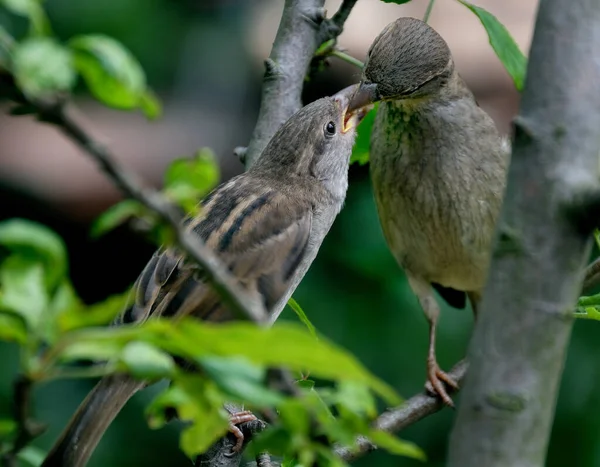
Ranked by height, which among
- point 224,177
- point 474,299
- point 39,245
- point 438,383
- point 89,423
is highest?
point 39,245

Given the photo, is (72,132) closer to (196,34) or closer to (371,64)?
(371,64)

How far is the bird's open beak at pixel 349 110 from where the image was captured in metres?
3.06

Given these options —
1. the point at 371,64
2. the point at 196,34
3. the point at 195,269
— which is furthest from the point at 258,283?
the point at 196,34

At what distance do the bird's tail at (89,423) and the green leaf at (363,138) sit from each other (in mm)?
1210

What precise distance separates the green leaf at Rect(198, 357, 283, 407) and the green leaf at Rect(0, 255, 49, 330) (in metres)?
0.16

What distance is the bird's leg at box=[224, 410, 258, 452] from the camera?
230cm

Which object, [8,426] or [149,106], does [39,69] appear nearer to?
[149,106]

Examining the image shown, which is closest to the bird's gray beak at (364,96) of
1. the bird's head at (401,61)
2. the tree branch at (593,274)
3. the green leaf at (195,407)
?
the bird's head at (401,61)

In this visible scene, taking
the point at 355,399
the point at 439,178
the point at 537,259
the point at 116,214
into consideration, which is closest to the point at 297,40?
the point at 439,178

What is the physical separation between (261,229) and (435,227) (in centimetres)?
69

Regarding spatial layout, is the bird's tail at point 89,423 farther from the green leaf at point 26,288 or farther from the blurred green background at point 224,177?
the blurred green background at point 224,177

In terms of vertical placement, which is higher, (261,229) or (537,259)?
(537,259)

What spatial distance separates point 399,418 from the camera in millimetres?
2287

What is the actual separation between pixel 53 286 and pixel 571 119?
70 centimetres
